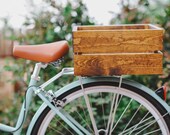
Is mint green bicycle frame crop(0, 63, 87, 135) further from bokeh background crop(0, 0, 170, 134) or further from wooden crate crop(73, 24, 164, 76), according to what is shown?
bokeh background crop(0, 0, 170, 134)

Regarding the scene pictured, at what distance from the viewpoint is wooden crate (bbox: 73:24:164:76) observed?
2289 mm

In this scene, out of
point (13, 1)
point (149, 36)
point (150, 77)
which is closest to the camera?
point (149, 36)

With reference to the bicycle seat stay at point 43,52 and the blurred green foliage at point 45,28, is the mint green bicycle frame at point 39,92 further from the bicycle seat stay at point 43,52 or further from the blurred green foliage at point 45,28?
the blurred green foliage at point 45,28

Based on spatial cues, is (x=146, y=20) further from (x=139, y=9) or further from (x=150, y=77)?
(x=150, y=77)

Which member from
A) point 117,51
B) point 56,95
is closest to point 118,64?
point 117,51

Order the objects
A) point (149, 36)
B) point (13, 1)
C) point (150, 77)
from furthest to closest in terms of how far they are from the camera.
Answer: point (13, 1) → point (150, 77) → point (149, 36)

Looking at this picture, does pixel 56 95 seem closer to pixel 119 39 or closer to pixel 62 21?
pixel 119 39

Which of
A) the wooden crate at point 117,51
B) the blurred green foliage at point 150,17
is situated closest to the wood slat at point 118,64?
the wooden crate at point 117,51


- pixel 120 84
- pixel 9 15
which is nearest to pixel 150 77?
pixel 120 84

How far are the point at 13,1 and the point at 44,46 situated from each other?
152 centimetres

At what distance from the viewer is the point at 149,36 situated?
2.29 meters

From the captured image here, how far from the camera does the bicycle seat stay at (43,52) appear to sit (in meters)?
2.40

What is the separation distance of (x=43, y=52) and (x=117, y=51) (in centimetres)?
44

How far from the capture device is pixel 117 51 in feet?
7.57
